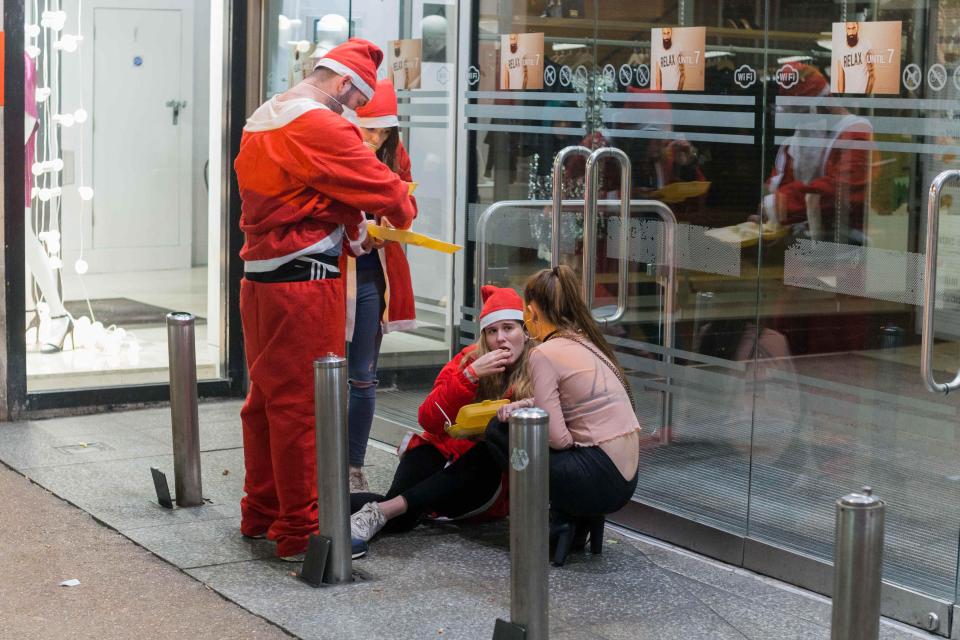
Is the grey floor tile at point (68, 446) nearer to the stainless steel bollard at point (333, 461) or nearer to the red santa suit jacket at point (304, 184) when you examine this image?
the red santa suit jacket at point (304, 184)

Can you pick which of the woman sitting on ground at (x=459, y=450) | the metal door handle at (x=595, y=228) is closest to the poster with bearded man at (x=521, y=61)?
the metal door handle at (x=595, y=228)

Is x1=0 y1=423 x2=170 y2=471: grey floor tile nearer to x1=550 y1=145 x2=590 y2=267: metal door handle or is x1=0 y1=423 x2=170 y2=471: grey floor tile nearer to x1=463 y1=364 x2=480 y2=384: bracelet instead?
x1=463 y1=364 x2=480 y2=384: bracelet

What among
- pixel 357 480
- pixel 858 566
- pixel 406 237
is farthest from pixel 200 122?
pixel 858 566

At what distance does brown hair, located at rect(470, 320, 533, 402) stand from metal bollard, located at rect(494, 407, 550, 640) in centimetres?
132

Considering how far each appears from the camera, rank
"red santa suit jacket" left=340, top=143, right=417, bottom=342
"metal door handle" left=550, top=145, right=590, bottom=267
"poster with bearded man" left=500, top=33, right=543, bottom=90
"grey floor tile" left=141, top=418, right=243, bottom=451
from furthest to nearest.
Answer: "grey floor tile" left=141, top=418, right=243, bottom=451 < "poster with bearded man" left=500, top=33, right=543, bottom=90 < "red santa suit jacket" left=340, top=143, right=417, bottom=342 < "metal door handle" left=550, top=145, right=590, bottom=267

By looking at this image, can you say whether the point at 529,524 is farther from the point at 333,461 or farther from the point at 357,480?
the point at 357,480

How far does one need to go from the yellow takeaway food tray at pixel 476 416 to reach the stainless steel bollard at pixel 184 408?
4.20ft

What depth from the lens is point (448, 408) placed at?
18.1 ft

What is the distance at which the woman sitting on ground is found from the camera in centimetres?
543

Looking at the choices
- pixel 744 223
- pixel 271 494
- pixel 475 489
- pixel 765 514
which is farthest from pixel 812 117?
pixel 271 494

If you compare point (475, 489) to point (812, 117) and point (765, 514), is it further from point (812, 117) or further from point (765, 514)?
point (812, 117)

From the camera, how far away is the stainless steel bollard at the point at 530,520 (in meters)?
3.99

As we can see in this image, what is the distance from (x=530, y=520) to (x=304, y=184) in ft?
5.48

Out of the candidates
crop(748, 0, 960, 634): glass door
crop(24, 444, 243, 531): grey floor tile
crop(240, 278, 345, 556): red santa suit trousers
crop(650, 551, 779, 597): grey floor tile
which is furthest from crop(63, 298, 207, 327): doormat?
crop(748, 0, 960, 634): glass door
